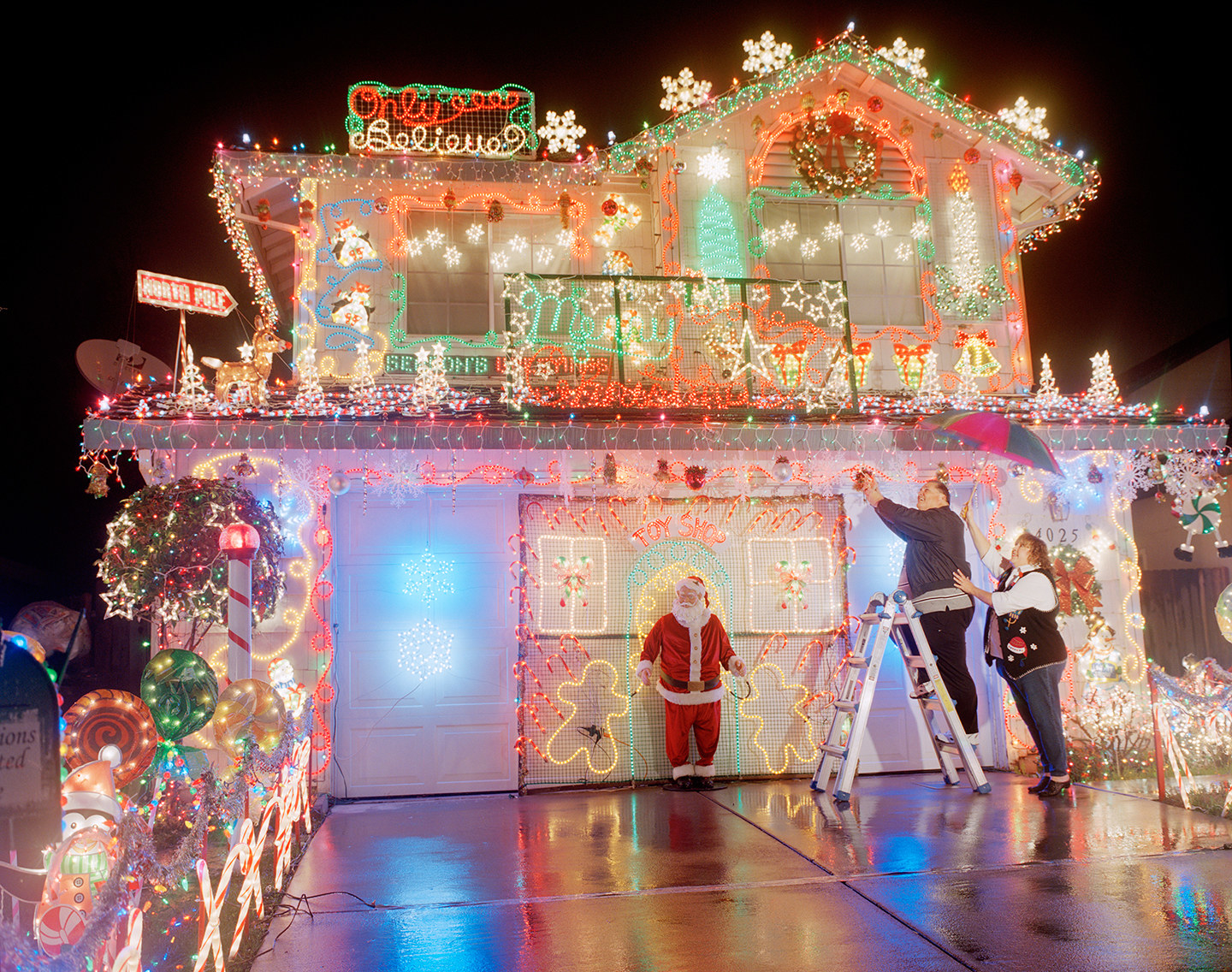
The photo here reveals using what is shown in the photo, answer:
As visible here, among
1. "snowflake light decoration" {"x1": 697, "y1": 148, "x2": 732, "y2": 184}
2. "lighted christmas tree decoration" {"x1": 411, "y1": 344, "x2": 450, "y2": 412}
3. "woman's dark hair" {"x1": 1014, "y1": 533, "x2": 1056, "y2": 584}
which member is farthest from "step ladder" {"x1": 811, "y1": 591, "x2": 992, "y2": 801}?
"snowflake light decoration" {"x1": 697, "y1": 148, "x2": 732, "y2": 184}

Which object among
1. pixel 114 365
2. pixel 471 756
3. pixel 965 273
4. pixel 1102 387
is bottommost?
pixel 471 756

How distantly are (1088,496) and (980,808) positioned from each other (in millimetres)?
3820

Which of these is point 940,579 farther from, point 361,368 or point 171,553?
point 171,553

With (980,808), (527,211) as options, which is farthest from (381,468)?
(980,808)

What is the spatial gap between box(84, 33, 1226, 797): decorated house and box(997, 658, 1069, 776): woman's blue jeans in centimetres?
167

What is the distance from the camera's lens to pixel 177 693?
200 inches

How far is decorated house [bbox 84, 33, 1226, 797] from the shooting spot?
8.10 metres

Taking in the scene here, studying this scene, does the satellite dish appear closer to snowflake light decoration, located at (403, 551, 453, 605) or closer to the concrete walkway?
snowflake light decoration, located at (403, 551, 453, 605)

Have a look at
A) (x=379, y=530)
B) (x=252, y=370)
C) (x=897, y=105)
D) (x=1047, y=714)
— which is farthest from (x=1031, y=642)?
(x=252, y=370)

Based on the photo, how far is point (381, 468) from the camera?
8273 mm

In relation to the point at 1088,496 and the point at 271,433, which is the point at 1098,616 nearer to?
the point at 1088,496

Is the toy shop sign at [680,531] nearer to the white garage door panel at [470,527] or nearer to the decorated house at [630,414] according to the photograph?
the decorated house at [630,414]

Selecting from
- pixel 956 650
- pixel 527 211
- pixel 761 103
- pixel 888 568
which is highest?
pixel 761 103

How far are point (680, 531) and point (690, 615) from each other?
3.08ft
